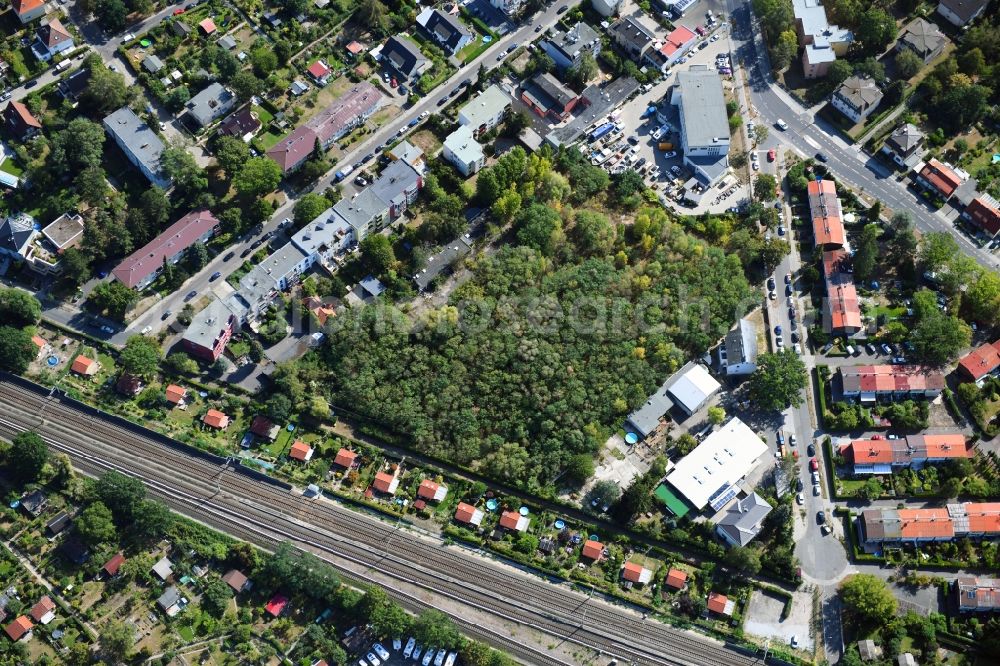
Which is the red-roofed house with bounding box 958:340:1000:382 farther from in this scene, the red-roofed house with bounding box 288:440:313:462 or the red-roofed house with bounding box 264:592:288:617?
the red-roofed house with bounding box 264:592:288:617

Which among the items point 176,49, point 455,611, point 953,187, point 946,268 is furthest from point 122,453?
point 953,187

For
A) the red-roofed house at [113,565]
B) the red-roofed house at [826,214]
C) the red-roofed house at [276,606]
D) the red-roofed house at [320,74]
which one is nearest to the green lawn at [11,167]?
the red-roofed house at [320,74]

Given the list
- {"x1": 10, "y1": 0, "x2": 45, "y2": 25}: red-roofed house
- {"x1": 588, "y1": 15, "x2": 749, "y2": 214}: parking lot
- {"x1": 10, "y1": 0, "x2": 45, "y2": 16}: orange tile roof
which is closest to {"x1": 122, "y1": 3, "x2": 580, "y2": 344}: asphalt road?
{"x1": 10, "y1": 0, "x2": 45, "y2": 25}: red-roofed house

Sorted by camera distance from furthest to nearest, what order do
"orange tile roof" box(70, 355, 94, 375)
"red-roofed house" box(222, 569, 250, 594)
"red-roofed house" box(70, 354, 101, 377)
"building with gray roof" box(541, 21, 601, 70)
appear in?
"building with gray roof" box(541, 21, 601, 70)
"red-roofed house" box(70, 354, 101, 377)
"orange tile roof" box(70, 355, 94, 375)
"red-roofed house" box(222, 569, 250, 594)

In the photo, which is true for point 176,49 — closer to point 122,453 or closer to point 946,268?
point 122,453

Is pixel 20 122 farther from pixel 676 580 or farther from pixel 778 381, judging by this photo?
pixel 778 381

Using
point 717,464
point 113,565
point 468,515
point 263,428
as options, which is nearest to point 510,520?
point 468,515

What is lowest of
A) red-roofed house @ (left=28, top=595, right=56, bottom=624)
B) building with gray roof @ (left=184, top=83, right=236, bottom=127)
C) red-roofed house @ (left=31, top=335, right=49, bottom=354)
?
red-roofed house @ (left=28, top=595, right=56, bottom=624)
